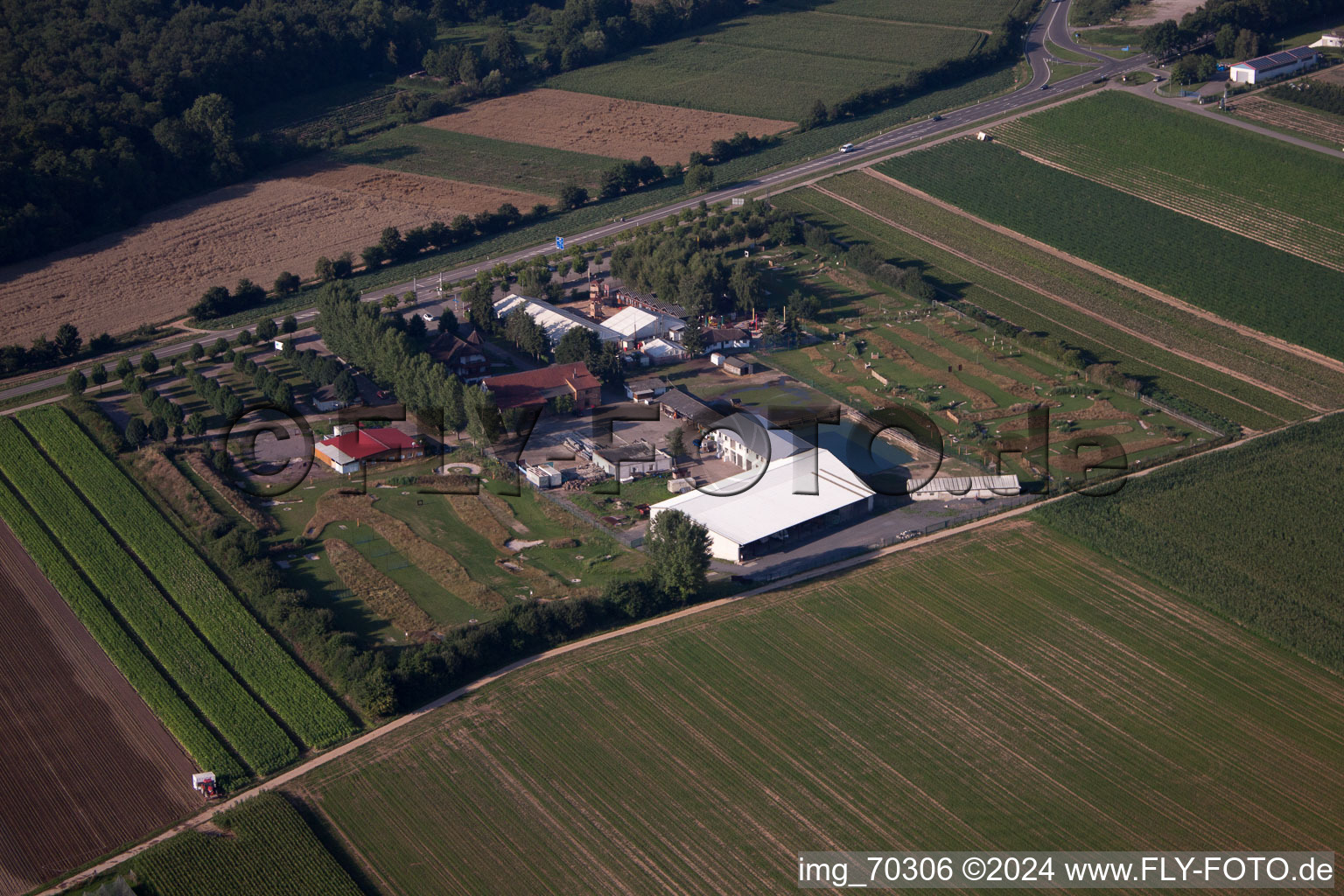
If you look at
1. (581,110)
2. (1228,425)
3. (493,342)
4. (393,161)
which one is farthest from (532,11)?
(1228,425)

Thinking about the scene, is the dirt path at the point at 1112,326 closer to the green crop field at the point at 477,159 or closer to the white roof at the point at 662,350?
the green crop field at the point at 477,159

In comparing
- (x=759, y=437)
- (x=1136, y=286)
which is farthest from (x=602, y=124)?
(x=759, y=437)

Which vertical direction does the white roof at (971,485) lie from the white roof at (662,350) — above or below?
below

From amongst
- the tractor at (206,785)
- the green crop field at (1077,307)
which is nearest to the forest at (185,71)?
the green crop field at (1077,307)

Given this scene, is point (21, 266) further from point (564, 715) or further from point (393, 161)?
point (564, 715)

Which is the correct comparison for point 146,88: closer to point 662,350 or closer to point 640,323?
point 640,323

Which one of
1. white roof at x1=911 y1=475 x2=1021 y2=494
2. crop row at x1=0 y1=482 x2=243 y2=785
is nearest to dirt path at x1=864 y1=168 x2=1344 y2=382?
white roof at x1=911 y1=475 x2=1021 y2=494

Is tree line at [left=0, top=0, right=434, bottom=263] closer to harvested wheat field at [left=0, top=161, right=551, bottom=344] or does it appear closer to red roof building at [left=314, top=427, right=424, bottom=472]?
harvested wheat field at [left=0, top=161, right=551, bottom=344]
